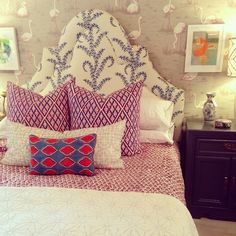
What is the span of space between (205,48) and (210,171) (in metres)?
0.98

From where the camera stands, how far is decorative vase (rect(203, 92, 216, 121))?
2195mm

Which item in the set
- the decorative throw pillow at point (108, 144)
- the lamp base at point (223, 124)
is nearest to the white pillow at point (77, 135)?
the decorative throw pillow at point (108, 144)

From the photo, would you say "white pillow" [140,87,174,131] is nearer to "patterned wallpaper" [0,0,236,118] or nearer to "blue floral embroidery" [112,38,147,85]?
"blue floral embroidery" [112,38,147,85]

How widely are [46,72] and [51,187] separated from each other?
1.37 metres

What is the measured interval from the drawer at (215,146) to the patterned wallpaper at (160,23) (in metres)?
0.42

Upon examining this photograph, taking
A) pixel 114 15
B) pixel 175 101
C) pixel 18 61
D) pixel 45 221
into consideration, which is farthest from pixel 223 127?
pixel 18 61

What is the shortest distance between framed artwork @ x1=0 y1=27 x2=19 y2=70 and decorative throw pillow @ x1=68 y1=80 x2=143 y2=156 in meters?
1.08

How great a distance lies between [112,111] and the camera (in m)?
1.75

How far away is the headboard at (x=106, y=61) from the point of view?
2236mm

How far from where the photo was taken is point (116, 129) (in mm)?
1667

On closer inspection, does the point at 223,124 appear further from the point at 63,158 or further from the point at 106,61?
the point at 63,158

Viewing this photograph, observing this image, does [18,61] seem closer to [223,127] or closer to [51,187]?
[51,187]

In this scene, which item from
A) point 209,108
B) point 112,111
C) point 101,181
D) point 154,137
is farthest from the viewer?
point 209,108

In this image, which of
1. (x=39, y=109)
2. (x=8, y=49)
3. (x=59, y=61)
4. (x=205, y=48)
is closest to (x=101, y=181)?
(x=39, y=109)
